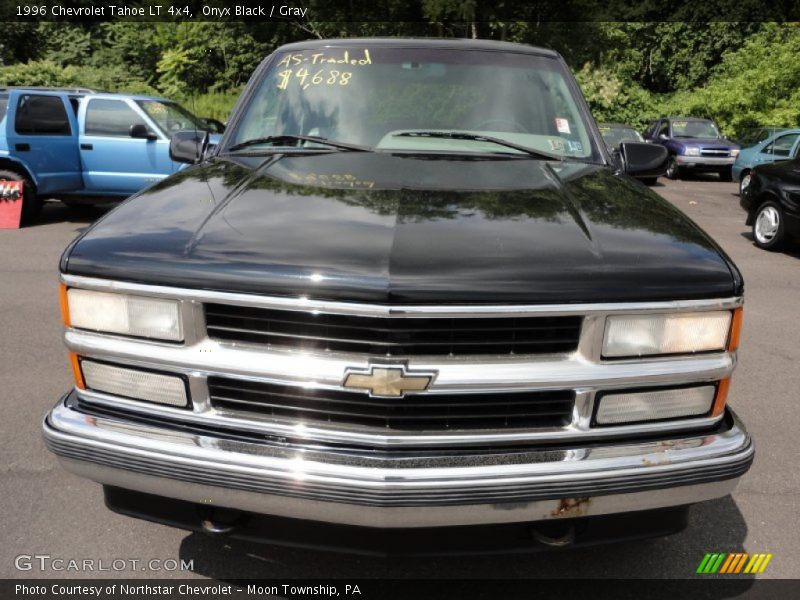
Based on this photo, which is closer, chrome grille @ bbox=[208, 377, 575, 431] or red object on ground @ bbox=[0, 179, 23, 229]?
chrome grille @ bbox=[208, 377, 575, 431]

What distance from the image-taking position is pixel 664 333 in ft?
6.78

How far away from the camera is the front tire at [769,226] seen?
367 inches

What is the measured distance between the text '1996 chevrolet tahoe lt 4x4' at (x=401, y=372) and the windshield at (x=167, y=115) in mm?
8978

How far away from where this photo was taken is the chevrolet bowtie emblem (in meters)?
1.95

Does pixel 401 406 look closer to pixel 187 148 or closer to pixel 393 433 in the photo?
pixel 393 433

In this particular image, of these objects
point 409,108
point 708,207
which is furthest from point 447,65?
point 708,207

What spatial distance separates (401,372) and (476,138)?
1.56m

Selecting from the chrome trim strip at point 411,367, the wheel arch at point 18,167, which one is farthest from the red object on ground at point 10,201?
the chrome trim strip at point 411,367

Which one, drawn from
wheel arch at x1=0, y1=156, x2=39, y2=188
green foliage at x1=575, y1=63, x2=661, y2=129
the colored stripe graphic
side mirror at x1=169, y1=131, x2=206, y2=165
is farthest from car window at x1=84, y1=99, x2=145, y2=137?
green foliage at x1=575, y1=63, x2=661, y2=129

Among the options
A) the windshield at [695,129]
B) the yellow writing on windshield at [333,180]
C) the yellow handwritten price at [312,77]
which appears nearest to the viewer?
the yellow writing on windshield at [333,180]

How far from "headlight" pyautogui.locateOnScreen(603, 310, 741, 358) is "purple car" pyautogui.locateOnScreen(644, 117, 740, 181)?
18.1 metres

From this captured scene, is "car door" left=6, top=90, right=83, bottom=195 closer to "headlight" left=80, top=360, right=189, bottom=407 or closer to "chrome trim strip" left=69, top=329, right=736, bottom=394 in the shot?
"headlight" left=80, top=360, right=189, bottom=407

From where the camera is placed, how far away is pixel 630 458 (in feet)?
6.72

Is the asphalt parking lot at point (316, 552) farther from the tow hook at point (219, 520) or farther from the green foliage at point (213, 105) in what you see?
the green foliage at point (213, 105)
